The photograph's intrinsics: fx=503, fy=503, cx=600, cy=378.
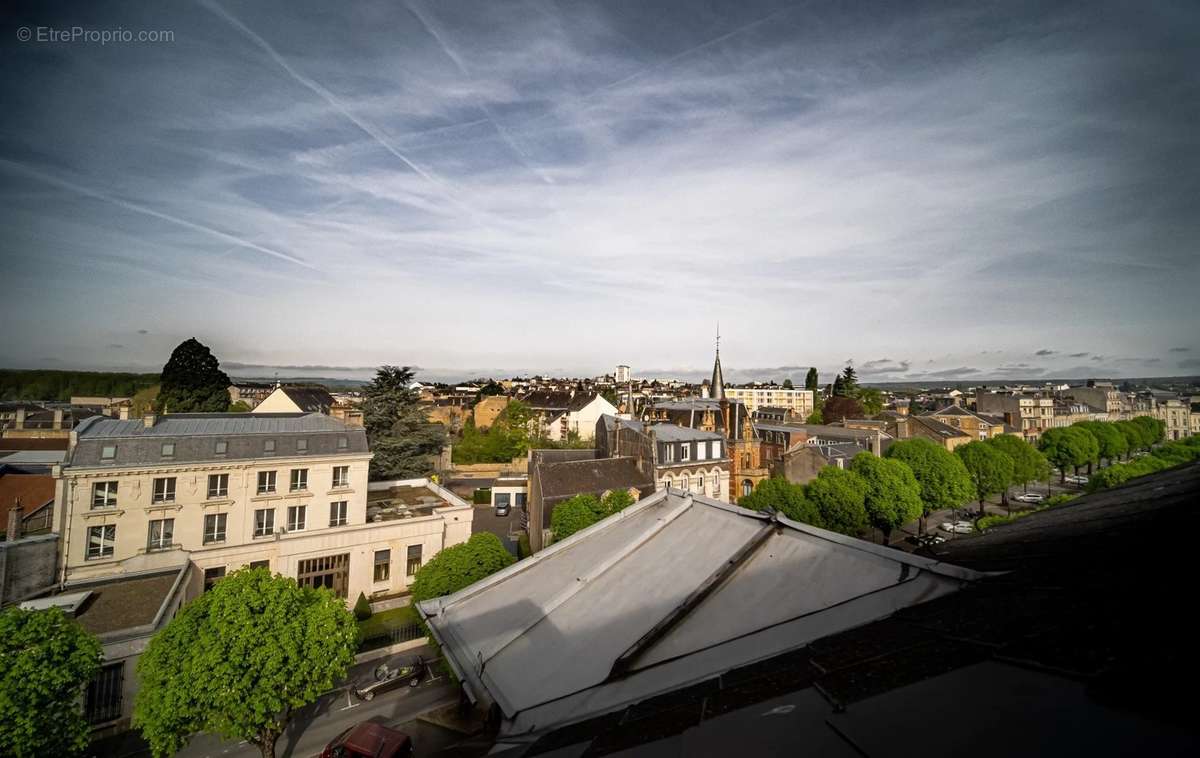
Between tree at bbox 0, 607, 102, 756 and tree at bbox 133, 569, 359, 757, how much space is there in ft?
3.91

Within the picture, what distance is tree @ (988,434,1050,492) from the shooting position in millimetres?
46562

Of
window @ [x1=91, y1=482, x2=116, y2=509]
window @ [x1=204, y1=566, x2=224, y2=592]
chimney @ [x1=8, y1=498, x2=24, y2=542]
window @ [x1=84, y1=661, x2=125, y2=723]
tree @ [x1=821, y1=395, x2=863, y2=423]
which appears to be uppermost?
tree @ [x1=821, y1=395, x2=863, y2=423]

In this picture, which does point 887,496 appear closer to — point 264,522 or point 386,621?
point 386,621

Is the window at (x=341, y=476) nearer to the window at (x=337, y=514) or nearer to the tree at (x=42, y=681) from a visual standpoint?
the window at (x=337, y=514)

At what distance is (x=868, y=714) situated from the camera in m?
2.98

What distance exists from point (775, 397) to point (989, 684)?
174677 millimetres

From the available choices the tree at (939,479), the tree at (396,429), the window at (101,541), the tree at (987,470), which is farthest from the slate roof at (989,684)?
the tree at (987,470)

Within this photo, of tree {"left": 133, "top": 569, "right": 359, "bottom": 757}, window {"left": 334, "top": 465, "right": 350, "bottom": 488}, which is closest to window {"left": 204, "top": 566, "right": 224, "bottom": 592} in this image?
window {"left": 334, "top": 465, "right": 350, "bottom": 488}

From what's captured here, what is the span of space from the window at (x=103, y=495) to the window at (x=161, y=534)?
186 cm

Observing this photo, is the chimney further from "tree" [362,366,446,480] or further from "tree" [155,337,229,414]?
"tree" [155,337,229,414]

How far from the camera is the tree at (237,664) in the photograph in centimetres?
1302

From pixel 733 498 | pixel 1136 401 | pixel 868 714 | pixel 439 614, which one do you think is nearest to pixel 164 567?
pixel 439 614

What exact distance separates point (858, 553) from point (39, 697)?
19006mm

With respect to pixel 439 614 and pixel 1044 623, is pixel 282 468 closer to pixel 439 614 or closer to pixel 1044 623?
pixel 439 614
